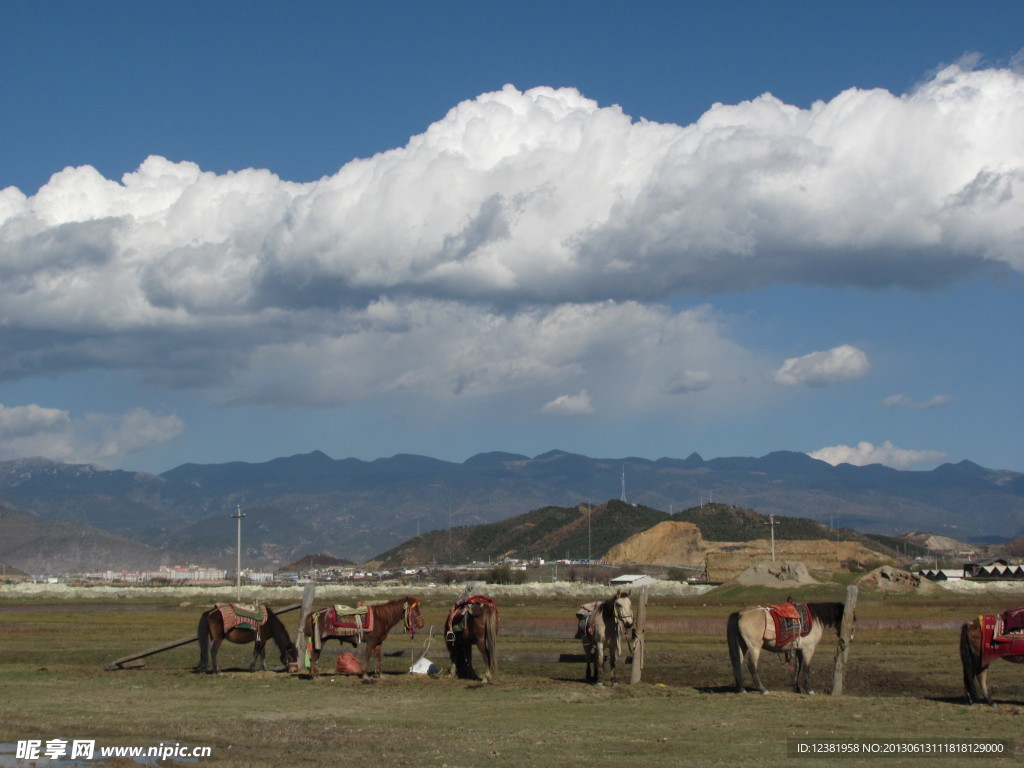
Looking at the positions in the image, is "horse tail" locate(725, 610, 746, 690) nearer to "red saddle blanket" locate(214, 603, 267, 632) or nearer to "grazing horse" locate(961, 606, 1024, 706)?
"grazing horse" locate(961, 606, 1024, 706)

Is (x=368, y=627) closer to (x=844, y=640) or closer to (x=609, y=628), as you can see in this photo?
(x=609, y=628)

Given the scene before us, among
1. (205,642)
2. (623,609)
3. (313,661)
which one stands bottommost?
(313,661)

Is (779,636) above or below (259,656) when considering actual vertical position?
above

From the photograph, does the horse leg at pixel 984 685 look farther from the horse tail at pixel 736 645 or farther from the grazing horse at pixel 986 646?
the horse tail at pixel 736 645

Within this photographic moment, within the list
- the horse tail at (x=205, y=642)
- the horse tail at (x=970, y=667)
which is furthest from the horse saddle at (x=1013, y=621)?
the horse tail at (x=205, y=642)

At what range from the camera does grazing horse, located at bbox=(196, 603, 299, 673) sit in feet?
87.1

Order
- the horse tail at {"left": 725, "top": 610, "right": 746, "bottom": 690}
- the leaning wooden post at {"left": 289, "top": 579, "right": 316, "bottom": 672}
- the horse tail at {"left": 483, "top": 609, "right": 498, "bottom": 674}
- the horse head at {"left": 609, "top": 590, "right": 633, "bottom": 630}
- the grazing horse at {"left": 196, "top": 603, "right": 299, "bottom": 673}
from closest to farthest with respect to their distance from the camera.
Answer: the horse tail at {"left": 725, "top": 610, "right": 746, "bottom": 690}, the horse head at {"left": 609, "top": 590, "right": 633, "bottom": 630}, the horse tail at {"left": 483, "top": 609, "right": 498, "bottom": 674}, the leaning wooden post at {"left": 289, "top": 579, "right": 316, "bottom": 672}, the grazing horse at {"left": 196, "top": 603, "right": 299, "bottom": 673}

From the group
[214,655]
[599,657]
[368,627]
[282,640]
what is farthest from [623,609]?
[214,655]

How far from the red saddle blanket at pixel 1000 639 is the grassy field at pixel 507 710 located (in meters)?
1.01

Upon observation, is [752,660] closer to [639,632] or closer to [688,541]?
[639,632]

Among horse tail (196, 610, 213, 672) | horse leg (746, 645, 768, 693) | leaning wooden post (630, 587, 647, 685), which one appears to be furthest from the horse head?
horse tail (196, 610, 213, 672)

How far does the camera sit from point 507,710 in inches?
779

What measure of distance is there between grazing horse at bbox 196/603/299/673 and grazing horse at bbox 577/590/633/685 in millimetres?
7784

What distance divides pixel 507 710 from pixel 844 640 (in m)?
7.39
